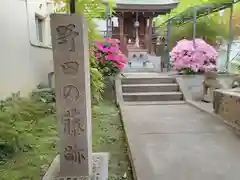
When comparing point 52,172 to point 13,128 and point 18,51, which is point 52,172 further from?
point 18,51

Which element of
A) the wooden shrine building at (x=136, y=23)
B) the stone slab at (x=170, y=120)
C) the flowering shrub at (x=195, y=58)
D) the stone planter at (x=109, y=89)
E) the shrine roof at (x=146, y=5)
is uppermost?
the shrine roof at (x=146, y=5)

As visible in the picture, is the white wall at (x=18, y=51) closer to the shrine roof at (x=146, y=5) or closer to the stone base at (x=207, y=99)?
the stone base at (x=207, y=99)

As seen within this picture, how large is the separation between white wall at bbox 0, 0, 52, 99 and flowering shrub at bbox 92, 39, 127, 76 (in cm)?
147

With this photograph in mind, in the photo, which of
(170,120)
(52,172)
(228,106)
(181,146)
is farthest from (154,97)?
(52,172)

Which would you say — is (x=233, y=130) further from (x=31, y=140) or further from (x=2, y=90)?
(x=2, y=90)

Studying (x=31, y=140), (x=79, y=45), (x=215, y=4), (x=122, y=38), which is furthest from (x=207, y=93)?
(x=122, y=38)

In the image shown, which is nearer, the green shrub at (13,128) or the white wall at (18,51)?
the green shrub at (13,128)

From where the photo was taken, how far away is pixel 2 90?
12.4ft

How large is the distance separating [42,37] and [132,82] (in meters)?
2.76

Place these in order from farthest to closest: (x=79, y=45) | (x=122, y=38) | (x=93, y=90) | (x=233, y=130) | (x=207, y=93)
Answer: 1. (x=122, y=38)
2. (x=207, y=93)
3. (x=93, y=90)
4. (x=233, y=130)
5. (x=79, y=45)

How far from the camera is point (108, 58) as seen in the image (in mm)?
6160

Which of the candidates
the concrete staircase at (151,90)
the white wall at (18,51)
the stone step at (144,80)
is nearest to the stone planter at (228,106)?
the concrete staircase at (151,90)

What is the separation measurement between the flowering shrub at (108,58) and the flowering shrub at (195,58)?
5.96 feet

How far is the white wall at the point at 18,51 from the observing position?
392 cm
